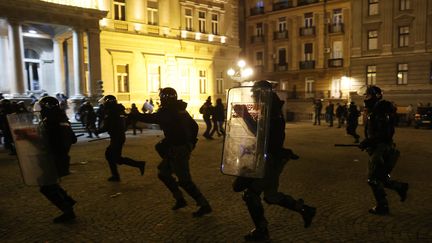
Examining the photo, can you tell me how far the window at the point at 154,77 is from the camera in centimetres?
2867

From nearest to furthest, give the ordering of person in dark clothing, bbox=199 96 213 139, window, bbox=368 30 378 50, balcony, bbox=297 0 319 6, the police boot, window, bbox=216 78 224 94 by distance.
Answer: the police boot < person in dark clothing, bbox=199 96 213 139 < window, bbox=368 30 378 50 < window, bbox=216 78 224 94 < balcony, bbox=297 0 319 6

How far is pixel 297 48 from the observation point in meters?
41.2

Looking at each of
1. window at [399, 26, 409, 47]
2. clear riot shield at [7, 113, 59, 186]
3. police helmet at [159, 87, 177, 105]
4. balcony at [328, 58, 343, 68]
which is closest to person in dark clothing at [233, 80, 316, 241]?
police helmet at [159, 87, 177, 105]

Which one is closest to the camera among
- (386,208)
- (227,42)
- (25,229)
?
(25,229)

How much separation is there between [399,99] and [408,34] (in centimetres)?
533

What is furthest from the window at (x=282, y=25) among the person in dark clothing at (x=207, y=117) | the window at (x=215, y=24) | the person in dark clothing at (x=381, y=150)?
the person in dark clothing at (x=381, y=150)

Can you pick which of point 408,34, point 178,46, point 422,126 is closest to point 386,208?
point 422,126

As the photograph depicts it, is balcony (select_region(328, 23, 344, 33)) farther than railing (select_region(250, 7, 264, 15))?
No

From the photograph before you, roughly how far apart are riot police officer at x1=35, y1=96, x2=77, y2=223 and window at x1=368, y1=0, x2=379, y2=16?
104ft

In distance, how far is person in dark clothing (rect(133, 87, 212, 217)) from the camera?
545cm

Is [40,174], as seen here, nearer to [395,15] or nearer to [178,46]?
[178,46]

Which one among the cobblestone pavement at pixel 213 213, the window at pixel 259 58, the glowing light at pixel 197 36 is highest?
the glowing light at pixel 197 36

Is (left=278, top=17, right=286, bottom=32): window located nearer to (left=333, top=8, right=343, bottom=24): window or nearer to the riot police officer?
(left=333, top=8, right=343, bottom=24): window

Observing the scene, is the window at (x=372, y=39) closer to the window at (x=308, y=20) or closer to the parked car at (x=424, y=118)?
the window at (x=308, y=20)
